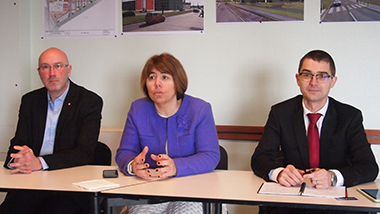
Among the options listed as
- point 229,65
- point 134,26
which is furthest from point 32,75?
point 229,65

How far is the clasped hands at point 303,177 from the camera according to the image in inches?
76.1

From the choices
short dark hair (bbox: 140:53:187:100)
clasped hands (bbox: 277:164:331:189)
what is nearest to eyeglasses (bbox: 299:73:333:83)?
clasped hands (bbox: 277:164:331:189)

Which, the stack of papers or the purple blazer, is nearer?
the stack of papers

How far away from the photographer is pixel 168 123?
2.40 metres

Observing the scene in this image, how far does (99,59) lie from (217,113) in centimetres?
116

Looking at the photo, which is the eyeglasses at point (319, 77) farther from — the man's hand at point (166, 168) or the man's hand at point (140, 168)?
the man's hand at point (140, 168)

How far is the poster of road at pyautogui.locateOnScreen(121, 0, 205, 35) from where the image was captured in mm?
3271

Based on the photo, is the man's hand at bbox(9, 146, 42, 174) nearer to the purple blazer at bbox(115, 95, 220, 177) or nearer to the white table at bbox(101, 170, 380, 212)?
the purple blazer at bbox(115, 95, 220, 177)

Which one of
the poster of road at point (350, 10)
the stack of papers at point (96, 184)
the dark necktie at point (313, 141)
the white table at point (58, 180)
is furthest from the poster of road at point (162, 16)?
the stack of papers at point (96, 184)

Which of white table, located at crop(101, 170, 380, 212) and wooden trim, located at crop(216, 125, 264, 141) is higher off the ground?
wooden trim, located at crop(216, 125, 264, 141)

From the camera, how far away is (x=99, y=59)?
3508 millimetres

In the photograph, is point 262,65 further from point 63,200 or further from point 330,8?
point 63,200

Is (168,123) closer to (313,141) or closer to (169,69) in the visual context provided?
(169,69)

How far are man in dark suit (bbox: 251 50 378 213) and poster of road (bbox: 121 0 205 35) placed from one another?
1.19 metres
